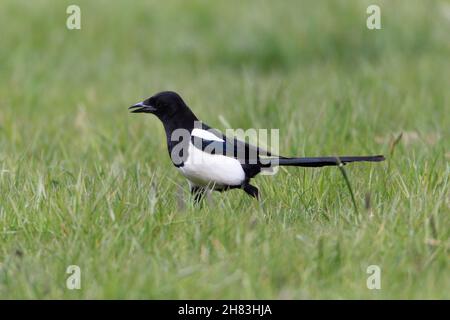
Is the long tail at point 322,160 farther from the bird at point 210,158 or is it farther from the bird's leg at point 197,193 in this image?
the bird's leg at point 197,193

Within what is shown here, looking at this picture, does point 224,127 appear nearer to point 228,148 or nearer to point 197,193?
point 228,148

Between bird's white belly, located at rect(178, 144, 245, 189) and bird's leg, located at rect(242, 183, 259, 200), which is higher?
bird's white belly, located at rect(178, 144, 245, 189)

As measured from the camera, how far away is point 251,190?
4.54 metres

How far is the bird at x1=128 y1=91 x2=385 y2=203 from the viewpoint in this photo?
4.48 meters

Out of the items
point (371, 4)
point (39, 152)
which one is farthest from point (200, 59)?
point (39, 152)

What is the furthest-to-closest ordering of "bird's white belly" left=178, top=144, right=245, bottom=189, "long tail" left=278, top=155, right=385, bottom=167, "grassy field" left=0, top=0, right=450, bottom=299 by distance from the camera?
1. "bird's white belly" left=178, top=144, right=245, bottom=189
2. "long tail" left=278, top=155, right=385, bottom=167
3. "grassy field" left=0, top=0, right=450, bottom=299

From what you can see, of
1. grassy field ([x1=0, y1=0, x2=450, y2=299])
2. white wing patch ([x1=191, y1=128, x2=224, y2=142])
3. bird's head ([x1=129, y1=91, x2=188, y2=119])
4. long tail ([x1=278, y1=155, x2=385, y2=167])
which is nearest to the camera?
grassy field ([x1=0, y1=0, x2=450, y2=299])

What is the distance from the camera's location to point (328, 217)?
4.09 meters

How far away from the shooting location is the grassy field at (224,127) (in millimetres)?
3482

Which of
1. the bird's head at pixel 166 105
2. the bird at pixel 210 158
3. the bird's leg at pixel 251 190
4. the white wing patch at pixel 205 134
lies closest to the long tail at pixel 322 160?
the bird at pixel 210 158

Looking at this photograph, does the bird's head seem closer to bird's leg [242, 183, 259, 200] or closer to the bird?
the bird

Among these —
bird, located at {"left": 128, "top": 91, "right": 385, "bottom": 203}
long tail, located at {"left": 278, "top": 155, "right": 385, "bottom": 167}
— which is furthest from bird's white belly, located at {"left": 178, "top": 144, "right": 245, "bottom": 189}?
long tail, located at {"left": 278, "top": 155, "right": 385, "bottom": 167}

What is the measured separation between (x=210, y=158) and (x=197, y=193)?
0.20m

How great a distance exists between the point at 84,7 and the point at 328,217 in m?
6.71
